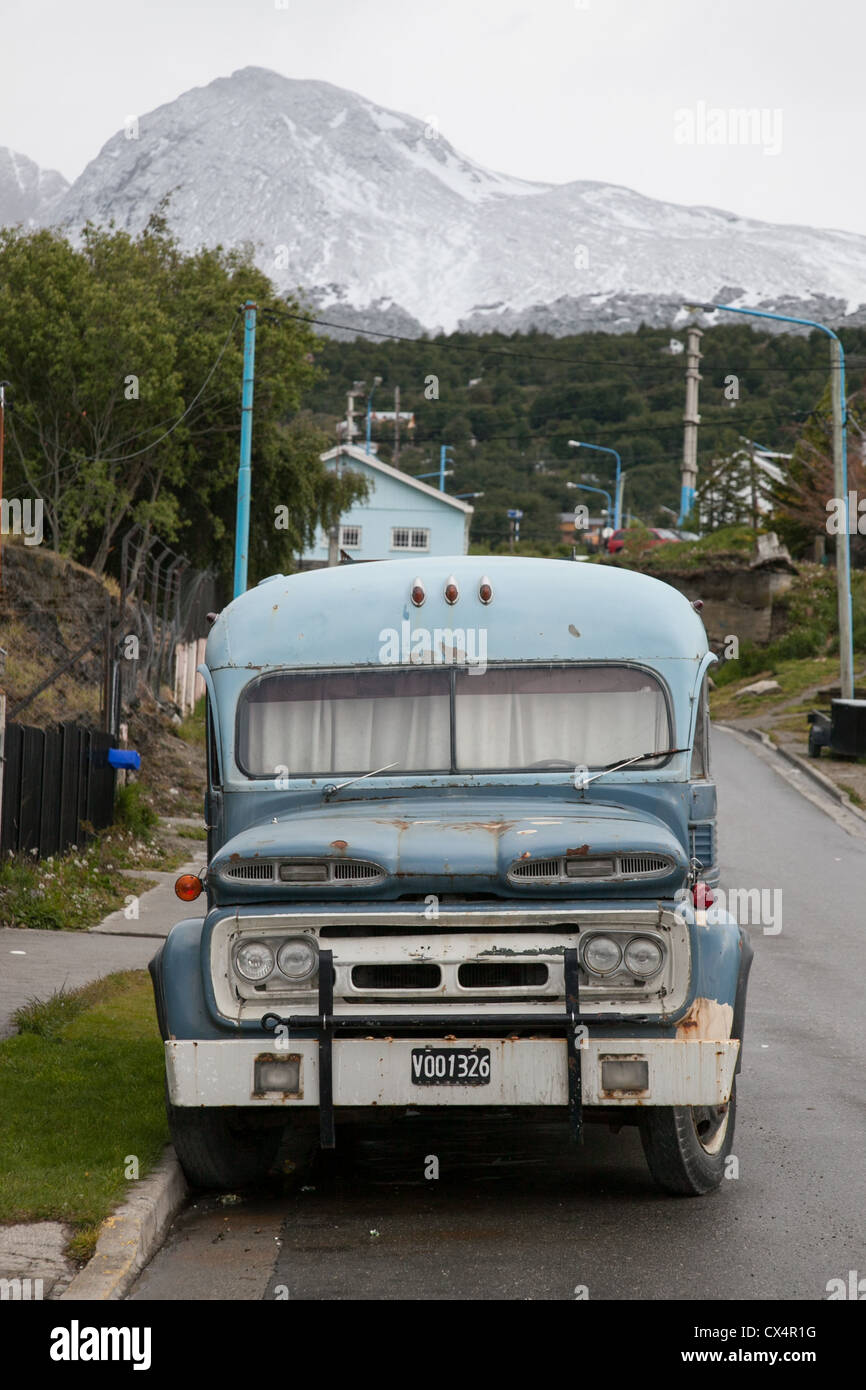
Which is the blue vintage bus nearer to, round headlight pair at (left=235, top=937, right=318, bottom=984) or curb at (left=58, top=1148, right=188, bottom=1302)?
round headlight pair at (left=235, top=937, right=318, bottom=984)

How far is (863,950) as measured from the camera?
13.4m

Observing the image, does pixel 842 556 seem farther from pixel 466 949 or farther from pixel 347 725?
pixel 466 949

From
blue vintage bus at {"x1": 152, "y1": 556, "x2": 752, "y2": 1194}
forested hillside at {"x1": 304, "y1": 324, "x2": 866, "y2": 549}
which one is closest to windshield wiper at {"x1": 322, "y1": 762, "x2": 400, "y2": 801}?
blue vintage bus at {"x1": 152, "y1": 556, "x2": 752, "y2": 1194}

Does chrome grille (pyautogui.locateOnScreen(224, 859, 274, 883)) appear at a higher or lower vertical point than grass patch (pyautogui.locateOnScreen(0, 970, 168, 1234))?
higher

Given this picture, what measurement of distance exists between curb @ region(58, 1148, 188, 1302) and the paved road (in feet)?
0.24

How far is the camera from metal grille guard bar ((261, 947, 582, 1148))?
5.82m

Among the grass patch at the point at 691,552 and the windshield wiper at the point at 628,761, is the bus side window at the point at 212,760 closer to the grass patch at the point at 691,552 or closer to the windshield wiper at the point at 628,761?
the windshield wiper at the point at 628,761

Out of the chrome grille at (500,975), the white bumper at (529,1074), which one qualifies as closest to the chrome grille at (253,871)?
the white bumper at (529,1074)

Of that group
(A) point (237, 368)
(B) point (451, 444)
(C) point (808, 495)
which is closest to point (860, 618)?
(C) point (808, 495)

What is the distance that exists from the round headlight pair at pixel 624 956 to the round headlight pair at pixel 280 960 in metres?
1.02

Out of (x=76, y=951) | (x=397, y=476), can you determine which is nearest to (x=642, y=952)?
(x=76, y=951)

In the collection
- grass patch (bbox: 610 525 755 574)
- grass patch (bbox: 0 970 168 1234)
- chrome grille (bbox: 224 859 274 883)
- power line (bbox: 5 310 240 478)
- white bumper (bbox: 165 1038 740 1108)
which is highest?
power line (bbox: 5 310 240 478)

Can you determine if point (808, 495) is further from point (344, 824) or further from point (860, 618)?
point (344, 824)
